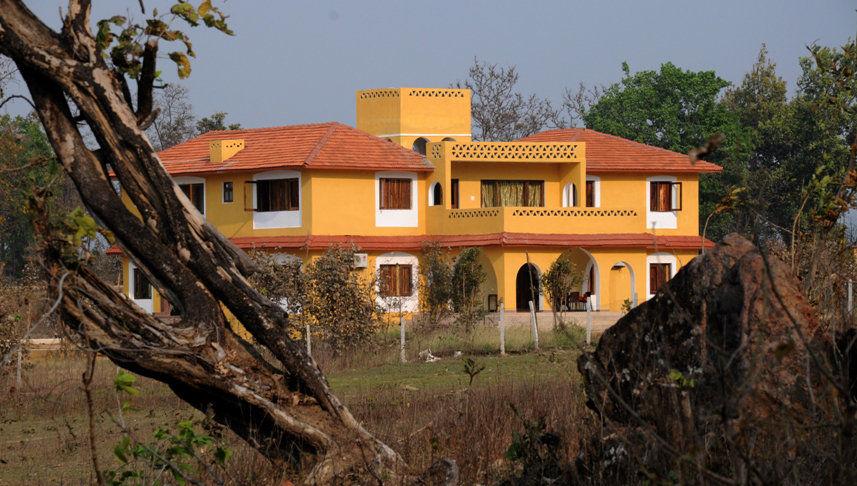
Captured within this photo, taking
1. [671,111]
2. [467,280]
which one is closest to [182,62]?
[467,280]

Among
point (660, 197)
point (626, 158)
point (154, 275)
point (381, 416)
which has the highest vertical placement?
point (626, 158)

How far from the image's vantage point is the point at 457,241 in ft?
103

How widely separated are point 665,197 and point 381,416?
27.4 meters

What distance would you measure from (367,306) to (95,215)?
1832cm

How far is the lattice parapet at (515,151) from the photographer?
32125 mm

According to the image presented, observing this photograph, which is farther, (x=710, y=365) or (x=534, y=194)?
(x=534, y=194)

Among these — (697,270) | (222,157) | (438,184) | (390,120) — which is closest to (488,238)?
(438,184)

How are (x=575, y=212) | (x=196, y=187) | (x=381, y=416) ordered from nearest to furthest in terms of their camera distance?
(x=381, y=416), (x=575, y=212), (x=196, y=187)

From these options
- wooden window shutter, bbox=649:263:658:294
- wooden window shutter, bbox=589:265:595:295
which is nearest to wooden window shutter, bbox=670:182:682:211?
wooden window shutter, bbox=649:263:658:294

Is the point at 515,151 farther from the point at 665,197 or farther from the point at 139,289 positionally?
the point at 139,289

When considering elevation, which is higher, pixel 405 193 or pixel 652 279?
pixel 405 193

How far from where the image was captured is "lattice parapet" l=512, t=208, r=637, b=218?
31344 mm

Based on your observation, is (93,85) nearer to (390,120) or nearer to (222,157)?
(222,157)

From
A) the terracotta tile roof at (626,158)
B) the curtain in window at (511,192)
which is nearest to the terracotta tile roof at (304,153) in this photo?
the curtain in window at (511,192)
